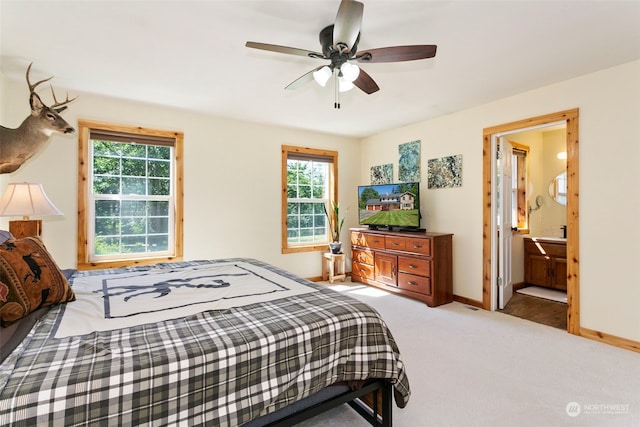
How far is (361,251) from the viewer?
4793 mm

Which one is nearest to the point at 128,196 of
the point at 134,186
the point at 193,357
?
the point at 134,186

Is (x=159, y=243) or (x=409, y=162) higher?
(x=409, y=162)

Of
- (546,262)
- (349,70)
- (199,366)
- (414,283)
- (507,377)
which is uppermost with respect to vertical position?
(349,70)

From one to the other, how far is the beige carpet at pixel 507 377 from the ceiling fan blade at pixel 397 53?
2150mm

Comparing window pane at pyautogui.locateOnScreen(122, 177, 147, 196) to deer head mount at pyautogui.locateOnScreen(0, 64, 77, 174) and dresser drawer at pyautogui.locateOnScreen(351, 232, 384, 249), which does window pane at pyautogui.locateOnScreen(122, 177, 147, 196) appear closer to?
deer head mount at pyautogui.locateOnScreen(0, 64, 77, 174)

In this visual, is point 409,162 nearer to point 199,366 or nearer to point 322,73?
point 322,73

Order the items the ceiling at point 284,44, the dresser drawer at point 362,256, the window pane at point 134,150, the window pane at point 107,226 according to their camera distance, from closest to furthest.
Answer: the ceiling at point 284,44 → the window pane at point 107,226 → the window pane at point 134,150 → the dresser drawer at point 362,256

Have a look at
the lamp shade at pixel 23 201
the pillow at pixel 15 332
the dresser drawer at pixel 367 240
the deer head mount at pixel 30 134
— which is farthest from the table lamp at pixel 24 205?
the dresser drawer at pixel 367 240

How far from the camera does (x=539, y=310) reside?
3.63m

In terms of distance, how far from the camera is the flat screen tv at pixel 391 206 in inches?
163

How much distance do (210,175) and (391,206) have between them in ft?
8.36

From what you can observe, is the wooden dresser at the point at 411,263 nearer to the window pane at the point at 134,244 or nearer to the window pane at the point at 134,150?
the window pane at the point at 134,244

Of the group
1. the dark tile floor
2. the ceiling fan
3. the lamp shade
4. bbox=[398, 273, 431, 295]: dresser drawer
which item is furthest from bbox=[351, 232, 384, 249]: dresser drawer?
the lamp shade

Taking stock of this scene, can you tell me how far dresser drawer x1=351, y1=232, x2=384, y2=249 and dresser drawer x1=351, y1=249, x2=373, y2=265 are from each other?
11 cm
